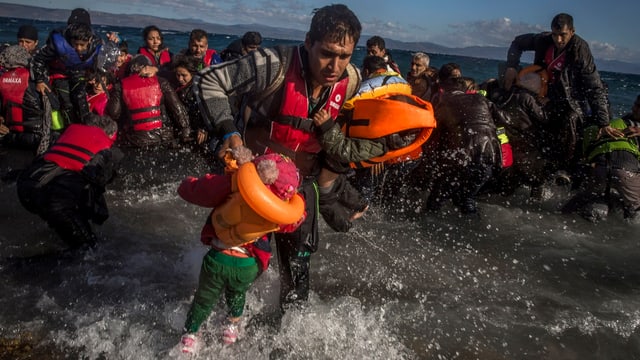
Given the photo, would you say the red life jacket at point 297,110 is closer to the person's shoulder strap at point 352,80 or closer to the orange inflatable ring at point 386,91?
the person's shoulder strap at point 352,80

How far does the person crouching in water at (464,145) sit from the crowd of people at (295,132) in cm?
2

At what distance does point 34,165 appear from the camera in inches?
150

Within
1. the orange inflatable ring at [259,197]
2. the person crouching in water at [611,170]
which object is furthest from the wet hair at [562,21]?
the orange inflatable ring at [259,197]

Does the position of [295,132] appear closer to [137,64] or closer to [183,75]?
[137,64]

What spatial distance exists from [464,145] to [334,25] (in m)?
3.40

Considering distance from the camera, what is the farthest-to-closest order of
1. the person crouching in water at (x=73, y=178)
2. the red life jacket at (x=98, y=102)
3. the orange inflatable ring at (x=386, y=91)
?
the red life jacket at (x=98, y=102)
the person crouching in water at (x=73, y=178)
the orange inflatable ring at (x=386, y=91)

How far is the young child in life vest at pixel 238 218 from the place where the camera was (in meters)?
2.17

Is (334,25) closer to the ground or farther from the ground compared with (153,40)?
farther from the ground

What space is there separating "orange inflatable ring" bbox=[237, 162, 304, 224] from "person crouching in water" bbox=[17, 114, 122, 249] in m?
2.37

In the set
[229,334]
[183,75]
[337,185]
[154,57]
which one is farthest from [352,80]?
[154,57]

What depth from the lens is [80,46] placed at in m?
5.97

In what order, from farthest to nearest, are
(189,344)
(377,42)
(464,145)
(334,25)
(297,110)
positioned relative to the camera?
(377,42) < (464,145) < (189,344) < (297,110) < (334,25)

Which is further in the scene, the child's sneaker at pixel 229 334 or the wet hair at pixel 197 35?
the wet hair at pixel 197 35

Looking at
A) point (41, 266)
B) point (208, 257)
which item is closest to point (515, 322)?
point (208, 257)
